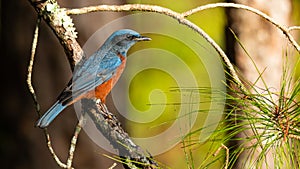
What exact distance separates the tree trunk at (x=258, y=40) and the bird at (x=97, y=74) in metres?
1.56

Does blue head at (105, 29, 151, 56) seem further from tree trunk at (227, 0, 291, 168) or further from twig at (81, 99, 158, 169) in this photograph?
tree trunk at (227, 0, 291, 168)

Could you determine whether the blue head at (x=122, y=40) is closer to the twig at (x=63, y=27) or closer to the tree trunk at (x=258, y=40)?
the twig at (x=63, y=27)

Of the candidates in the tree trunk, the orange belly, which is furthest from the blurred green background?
the orange belly

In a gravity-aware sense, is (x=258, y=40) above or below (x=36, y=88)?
above

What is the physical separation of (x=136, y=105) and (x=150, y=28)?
2.49 ft

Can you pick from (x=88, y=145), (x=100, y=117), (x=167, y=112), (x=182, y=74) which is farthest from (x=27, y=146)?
(x=182, y=74)

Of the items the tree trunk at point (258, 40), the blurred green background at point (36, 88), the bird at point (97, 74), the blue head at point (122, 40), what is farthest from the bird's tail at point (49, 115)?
the tree trunk at point (258, 40)

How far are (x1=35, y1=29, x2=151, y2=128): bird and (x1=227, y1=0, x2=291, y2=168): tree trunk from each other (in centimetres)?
156

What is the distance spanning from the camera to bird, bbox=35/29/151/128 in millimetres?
1447

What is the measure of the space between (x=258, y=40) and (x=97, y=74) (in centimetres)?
167

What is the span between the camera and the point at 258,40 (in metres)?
3.05

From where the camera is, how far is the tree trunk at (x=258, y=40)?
3.03 m

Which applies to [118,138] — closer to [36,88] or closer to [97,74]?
[97,74]

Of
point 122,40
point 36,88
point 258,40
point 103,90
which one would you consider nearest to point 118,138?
point 103,90
